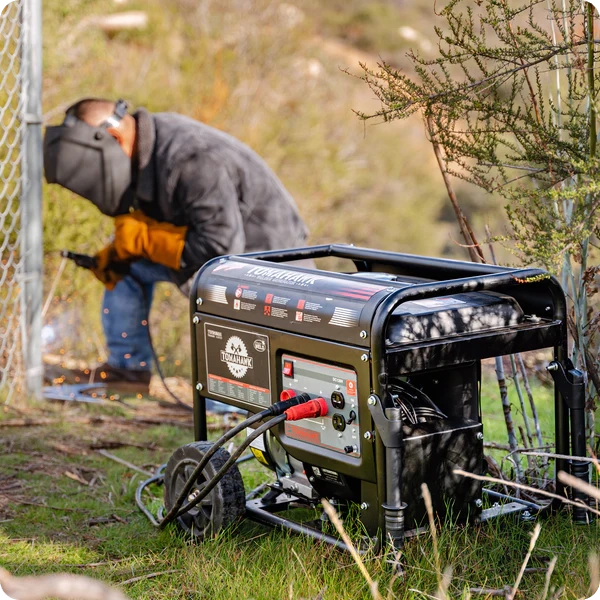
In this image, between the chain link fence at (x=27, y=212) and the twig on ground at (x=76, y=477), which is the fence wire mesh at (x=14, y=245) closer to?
the chain link fence at (x=27, y=212)

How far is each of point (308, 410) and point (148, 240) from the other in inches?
116

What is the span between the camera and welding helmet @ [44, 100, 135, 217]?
511 centimetres

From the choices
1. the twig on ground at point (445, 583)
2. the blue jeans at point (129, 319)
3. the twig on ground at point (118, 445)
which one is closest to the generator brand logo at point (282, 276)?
the twig on ground at point (445, 583)

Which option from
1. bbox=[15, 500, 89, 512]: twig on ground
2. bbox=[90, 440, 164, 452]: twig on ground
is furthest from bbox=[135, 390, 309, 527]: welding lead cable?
bbox=[90, 440, 164, 452]: twig on ground

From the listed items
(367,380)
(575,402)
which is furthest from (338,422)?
(575,402)

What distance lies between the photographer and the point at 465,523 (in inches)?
107

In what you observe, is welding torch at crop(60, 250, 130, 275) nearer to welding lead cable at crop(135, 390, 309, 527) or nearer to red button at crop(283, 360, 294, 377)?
welding lead cable at crop(135, 390, 309, 527)

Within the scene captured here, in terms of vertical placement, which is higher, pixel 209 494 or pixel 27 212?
pixel 27 212

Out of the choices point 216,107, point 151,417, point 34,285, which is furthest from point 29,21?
point 216,107

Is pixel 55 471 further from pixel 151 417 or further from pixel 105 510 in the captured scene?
pixel 151 417

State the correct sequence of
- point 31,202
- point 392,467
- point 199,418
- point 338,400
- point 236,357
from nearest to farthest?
point 392,467 < point 338,400 < point 236,357 < point 199,418 < point 31,202

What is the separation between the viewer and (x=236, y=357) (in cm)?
299

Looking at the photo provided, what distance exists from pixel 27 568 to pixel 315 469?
98 centimetres

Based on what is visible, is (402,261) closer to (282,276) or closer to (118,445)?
(282,276)
